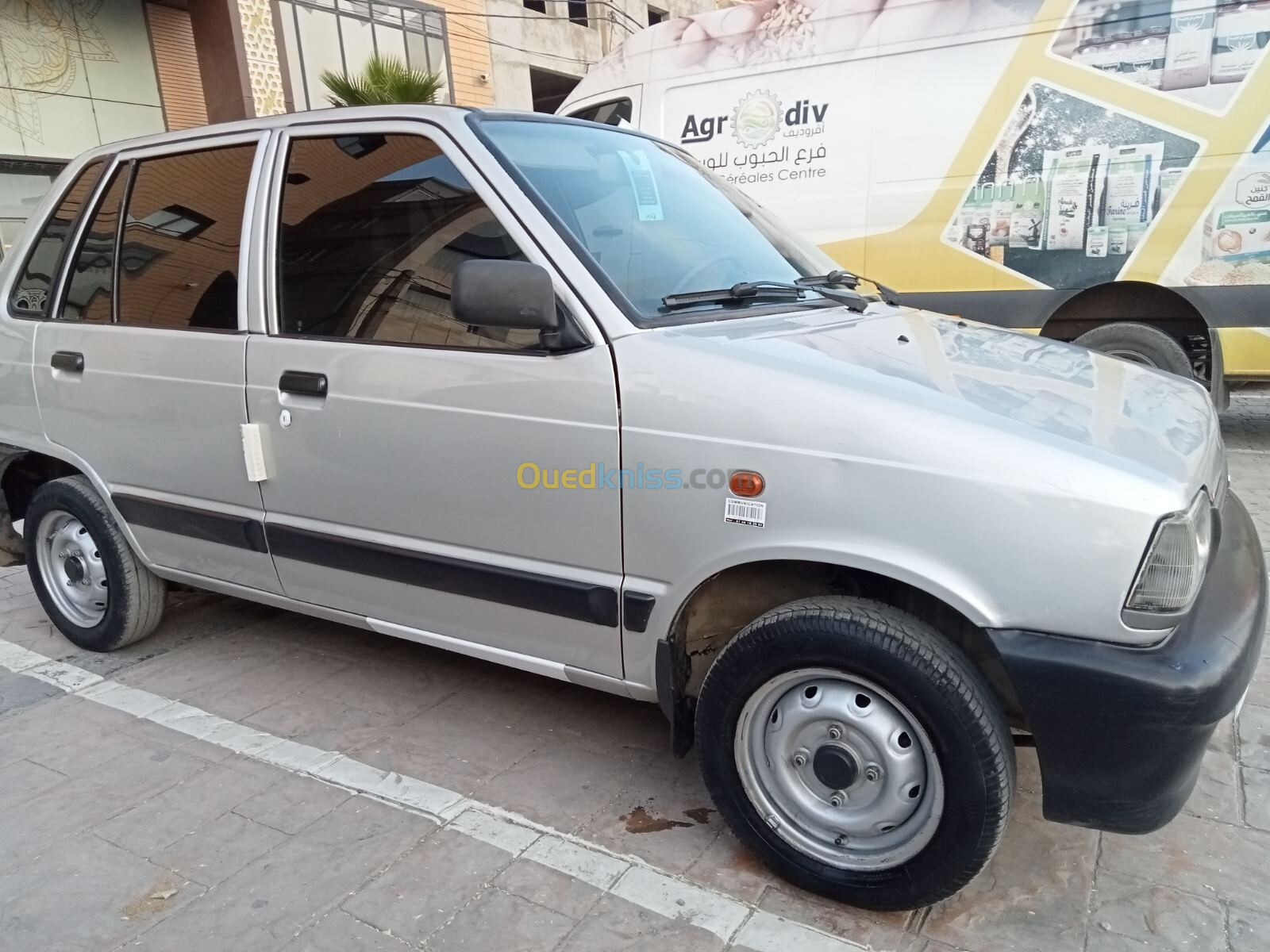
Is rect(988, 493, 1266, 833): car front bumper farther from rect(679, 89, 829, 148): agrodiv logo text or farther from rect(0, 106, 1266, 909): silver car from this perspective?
rect(679, 89, 829, 148): agrodiv logo text

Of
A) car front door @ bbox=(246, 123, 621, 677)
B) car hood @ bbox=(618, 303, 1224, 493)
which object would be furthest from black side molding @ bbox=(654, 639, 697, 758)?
car hood @ bbox=(618, 303, 1224, 493)

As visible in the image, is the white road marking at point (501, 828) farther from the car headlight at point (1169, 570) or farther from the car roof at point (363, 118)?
the car roof at point (363, 118)

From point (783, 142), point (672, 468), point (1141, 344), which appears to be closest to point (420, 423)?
point (672, 468)

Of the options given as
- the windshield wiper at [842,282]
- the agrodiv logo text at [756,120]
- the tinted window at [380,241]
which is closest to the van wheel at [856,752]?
the tinted window at [380,241]

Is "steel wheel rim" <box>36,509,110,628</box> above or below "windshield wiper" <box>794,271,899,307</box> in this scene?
below

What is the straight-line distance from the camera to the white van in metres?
5.07

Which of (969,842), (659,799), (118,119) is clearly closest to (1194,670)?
(969,842)

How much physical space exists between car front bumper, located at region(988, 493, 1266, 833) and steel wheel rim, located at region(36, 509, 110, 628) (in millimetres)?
3535

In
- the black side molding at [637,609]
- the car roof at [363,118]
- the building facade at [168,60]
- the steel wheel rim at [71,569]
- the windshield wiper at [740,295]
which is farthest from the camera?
the building facade at [168,60]

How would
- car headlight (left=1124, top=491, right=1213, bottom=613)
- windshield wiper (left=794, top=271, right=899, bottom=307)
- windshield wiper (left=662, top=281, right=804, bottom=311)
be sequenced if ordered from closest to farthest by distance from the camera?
car headlight (left=1124, top=491, right=1213, bottom=613), windshield wiper (left=662, top=281, right=804, bottom=311), windshield wiper (left=794, top=271, right=899, bottom=307)

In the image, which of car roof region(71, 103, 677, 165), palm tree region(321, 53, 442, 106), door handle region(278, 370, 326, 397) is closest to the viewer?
car roof region(71, 103, 677, 165)

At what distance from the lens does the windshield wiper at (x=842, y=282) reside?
9.16 feet

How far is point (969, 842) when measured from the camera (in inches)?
75.1

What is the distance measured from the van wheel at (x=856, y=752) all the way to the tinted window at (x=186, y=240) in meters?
2.11
